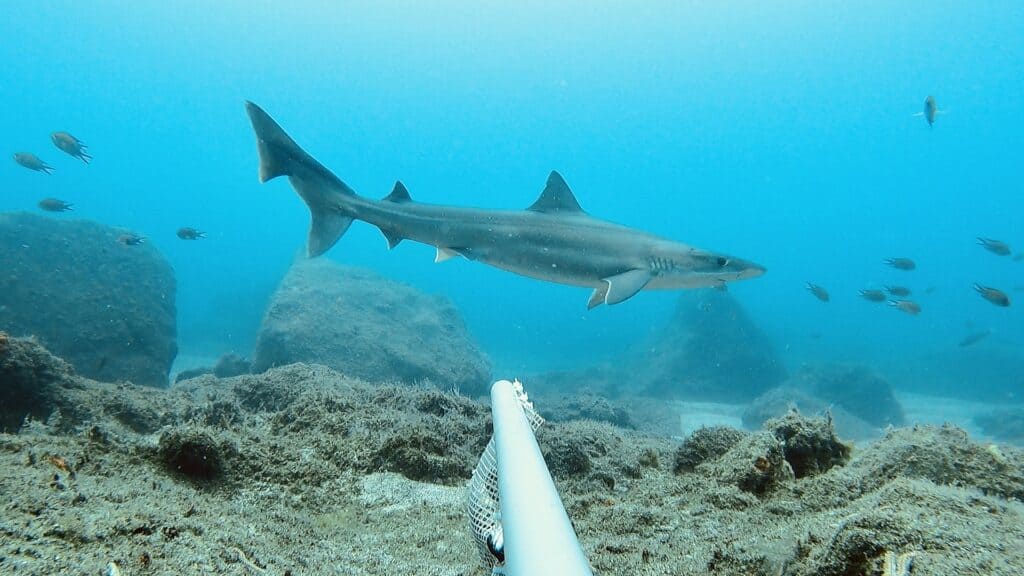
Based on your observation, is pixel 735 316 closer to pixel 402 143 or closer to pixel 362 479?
pixel 362 479

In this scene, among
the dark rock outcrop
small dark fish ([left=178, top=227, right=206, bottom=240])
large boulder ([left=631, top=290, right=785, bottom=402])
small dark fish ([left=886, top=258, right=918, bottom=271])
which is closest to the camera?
small dark fish ([left=178, top=227, right=206, bottom=240])

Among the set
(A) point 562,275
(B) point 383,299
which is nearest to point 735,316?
(B) point 383,299

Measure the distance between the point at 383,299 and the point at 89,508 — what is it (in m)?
15.8

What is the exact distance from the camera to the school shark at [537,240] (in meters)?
6.78

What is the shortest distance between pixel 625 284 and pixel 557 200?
5.81 feet

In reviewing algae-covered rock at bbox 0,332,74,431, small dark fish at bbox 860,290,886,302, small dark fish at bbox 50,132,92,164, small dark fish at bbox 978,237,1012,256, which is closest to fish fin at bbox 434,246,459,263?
algae-covered rock at bbox 0,332,74,431

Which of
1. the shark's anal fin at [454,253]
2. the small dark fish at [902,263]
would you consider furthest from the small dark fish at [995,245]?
the shark's anal fin at [454,253]

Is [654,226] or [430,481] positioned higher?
[654,226]

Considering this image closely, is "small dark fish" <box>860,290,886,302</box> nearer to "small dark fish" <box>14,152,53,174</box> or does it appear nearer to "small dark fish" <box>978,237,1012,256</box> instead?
"small dark fish" <box>978,237,1012,256</box>

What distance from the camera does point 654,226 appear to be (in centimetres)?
14638

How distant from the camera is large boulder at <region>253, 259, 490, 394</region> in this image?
13.6 meters

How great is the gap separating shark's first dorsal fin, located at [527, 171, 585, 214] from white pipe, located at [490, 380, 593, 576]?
628 centimetres

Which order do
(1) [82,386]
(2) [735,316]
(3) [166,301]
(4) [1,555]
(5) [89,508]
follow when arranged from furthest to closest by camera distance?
(2) [735,316] → (3) [166,301] → (1) [82,386] → (5) [89,508] → (4) [1,555]

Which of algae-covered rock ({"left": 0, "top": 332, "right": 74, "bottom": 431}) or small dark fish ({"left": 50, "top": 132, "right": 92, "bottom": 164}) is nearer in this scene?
algae-covered rock ({"left": 0, "top": 332, "right": 74, "bottom": 431})
